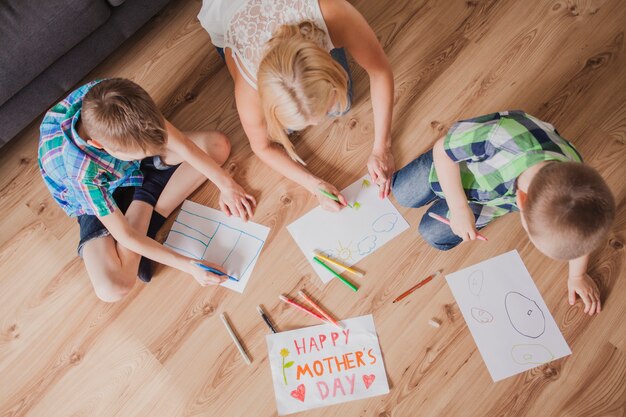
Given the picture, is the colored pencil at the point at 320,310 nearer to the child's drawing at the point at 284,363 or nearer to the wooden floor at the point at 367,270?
the wooden floor at the point at 367,270

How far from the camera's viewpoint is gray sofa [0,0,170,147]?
108 cm

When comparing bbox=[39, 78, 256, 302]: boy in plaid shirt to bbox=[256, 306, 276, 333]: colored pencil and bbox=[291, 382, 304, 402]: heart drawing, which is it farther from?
bbox=[291, 382, 304, 402]: heart drawing

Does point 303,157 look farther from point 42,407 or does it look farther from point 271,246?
point 42,407

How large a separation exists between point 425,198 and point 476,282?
236 mm

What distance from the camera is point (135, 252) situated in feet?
3.68

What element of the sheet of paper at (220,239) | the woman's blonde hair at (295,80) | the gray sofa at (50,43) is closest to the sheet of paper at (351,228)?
the sheet of paper at (220,239)

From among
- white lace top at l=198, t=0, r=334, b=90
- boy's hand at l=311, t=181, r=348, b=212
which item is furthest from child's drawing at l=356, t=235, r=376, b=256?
white lace top at l=198, t=0, r=334, b=90

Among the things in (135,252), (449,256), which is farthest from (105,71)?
(449,256)

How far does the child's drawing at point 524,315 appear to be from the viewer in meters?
1.04

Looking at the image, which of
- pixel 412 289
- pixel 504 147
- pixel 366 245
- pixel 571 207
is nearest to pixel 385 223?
pixel 366 245

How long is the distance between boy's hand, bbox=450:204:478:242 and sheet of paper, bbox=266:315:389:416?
0.30 metres

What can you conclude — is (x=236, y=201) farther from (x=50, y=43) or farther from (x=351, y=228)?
(x=50, y=43)

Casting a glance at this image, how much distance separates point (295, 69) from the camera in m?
0.80

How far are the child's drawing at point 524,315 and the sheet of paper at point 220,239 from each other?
618mm
